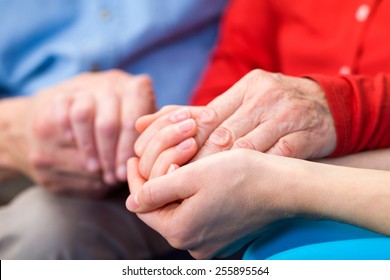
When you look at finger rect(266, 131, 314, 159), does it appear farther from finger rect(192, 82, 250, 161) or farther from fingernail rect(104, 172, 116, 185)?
fingernail rect(104, 172, 116, 185)

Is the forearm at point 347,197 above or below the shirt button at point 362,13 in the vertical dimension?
below

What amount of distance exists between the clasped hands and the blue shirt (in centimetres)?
33

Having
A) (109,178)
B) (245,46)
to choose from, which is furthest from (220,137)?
(245,46)

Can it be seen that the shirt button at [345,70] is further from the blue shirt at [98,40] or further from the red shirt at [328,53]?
the blue shirt at [98,40]

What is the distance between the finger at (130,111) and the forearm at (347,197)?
0.25 metres

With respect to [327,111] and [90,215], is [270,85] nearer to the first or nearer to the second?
[327,111]

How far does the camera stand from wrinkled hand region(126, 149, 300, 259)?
54cm

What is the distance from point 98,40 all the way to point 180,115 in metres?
0.38

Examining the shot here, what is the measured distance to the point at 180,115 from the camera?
24.1 inches

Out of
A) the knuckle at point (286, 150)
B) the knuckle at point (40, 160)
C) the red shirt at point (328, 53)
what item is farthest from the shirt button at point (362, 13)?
the knuckle at point (40, 160)

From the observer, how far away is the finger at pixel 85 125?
70 cm

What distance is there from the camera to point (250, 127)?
0.62 metres

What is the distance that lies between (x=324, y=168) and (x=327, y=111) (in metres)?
0.09
